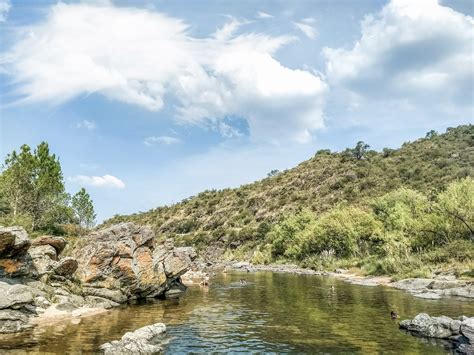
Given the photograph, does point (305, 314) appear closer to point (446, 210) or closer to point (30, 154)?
point (446, 210)

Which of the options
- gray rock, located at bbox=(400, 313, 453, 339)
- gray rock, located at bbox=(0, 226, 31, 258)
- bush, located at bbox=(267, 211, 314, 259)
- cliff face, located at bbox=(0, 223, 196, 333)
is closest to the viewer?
gray rock, located at bbox=(400, 313, 453, 339)

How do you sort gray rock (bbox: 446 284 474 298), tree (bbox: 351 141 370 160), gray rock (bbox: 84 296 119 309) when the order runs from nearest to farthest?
gray rock (bbox: 84 296 119 309), gray rock (bbox: 446 284 474 298), tree (bbox: 351 141 370 160)

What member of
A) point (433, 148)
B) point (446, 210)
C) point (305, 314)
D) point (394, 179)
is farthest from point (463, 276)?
point (433, 148)

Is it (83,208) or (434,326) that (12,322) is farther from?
(83,208)

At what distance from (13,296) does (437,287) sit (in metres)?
44.7

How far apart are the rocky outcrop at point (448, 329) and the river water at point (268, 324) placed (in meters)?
1.05

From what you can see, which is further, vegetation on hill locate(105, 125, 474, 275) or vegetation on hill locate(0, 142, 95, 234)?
vegetation on hill locate(0, 142, 95, 234)

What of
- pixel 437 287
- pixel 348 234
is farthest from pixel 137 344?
pixel 348 234

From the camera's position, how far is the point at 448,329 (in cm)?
2864

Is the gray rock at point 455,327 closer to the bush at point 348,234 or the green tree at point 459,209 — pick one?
the green tree at point 459,209

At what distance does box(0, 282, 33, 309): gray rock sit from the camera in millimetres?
32438

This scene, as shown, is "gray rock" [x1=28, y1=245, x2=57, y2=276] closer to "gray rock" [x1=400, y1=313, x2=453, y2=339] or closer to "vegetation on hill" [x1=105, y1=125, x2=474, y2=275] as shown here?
"gray rock" [x1=400, y1=313, x2=453, y2=339]

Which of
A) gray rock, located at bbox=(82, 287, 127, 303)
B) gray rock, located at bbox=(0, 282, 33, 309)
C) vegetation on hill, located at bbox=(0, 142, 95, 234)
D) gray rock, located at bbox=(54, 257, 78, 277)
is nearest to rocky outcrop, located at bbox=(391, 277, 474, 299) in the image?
gray rock, located at bbox=(82, 287, 127, 303)

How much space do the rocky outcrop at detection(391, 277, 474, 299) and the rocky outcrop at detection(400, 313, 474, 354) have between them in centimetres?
1552
